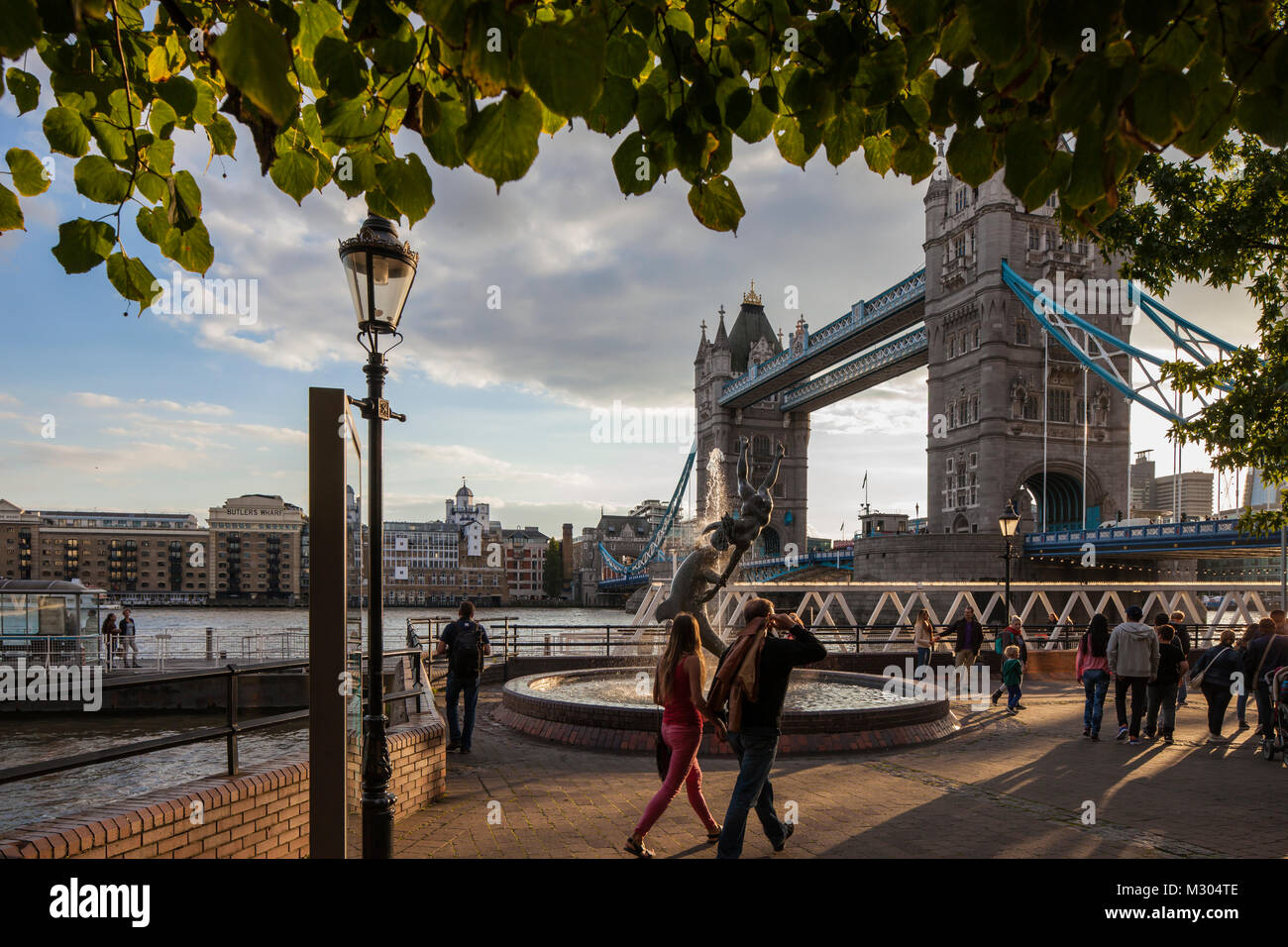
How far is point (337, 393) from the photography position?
13.2ft

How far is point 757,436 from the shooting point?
8931 cm

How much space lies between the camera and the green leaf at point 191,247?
2.53 meters

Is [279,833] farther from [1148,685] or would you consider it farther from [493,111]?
[1148,685]

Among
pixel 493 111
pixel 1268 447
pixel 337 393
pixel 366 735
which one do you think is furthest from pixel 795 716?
pixel 493 111

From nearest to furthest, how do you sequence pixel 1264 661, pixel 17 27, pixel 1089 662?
1. pixel 17 27
2. pixel 1264 661
3. pixel 1089 662

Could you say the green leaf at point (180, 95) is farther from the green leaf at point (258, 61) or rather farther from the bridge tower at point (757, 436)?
the bridge tower at point (757, 436)

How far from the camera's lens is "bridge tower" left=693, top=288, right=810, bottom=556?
280 feet

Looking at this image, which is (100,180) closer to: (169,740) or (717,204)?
(717,204)

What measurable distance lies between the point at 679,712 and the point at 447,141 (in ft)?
12.9

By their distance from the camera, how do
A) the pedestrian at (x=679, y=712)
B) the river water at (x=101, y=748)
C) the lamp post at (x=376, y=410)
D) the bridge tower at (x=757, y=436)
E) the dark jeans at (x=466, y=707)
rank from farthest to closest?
the bridge tower at (x=757, y=436)
the river water at (x=101, y=748)
the dark jeans at (x=466, y=707)
the pedestrian at (x=679, y=712)
the lamp post at (x=376, y=410)

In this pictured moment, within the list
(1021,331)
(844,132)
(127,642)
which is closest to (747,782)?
(844,132)

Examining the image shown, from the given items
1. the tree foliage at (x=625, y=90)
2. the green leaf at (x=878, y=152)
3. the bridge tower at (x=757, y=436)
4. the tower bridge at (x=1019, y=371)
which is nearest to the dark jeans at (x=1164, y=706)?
the tree foliage at (x=625, y=90)

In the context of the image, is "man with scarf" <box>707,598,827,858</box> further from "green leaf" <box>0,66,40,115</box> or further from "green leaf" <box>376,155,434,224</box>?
"green leaf" <box>0,66,40,115</box>

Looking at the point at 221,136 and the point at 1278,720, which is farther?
the point at 1278,720
